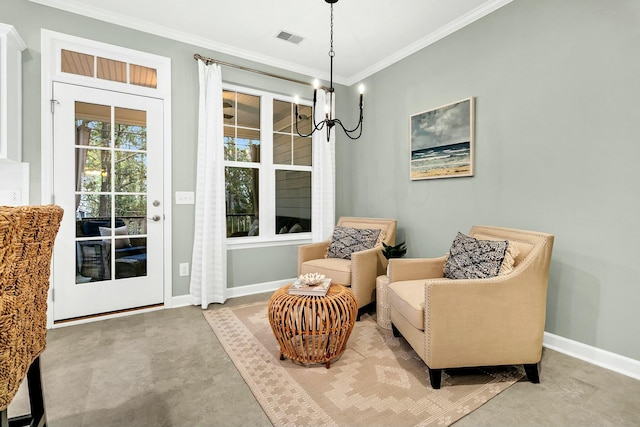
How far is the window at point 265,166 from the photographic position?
3547mm

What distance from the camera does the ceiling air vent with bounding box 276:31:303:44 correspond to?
312cm

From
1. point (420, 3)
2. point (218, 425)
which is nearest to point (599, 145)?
point (420, 3)

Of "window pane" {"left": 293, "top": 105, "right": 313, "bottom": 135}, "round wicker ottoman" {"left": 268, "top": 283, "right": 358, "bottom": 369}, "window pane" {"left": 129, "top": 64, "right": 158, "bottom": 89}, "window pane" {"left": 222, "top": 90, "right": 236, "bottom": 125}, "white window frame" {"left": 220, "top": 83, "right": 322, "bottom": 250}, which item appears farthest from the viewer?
"window pane" {"left": 293, "top": 105, "right": 313, "bottom": 135}

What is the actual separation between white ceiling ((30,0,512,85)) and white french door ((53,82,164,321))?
70cm

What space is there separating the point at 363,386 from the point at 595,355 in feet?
5.20

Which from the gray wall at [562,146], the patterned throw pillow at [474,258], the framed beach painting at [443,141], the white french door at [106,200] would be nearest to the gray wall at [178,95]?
the white french door at [106,200]

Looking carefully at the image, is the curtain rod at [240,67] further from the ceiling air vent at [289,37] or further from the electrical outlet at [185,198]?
the electrical outlet at [185,198]

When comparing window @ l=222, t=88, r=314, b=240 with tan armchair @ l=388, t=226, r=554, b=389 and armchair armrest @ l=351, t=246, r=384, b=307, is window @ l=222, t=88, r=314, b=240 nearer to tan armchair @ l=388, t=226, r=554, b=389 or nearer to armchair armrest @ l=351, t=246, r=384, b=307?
armchair armrest @ l=351, t=246, r=384, b=307

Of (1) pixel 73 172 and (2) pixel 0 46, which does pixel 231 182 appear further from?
(2) pixel 0 46

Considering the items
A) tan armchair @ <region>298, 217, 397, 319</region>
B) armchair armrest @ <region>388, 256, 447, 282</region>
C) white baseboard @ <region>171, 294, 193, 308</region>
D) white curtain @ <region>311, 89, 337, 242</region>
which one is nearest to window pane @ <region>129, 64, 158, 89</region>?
white curtain @ <region>311, 89, 337, 242</region>

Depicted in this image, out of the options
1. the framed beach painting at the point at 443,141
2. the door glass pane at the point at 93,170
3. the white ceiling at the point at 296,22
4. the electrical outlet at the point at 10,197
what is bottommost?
the electrical outlet at the point at 10,197

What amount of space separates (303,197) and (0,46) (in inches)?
114

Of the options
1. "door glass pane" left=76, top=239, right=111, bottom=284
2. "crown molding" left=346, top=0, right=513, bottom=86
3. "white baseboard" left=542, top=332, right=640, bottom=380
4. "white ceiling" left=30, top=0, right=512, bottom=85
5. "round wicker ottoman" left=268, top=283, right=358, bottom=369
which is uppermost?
"white ceiling" left=30, top=0, right=512, bottom=85

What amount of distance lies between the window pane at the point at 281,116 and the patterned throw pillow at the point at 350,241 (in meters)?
1.46
